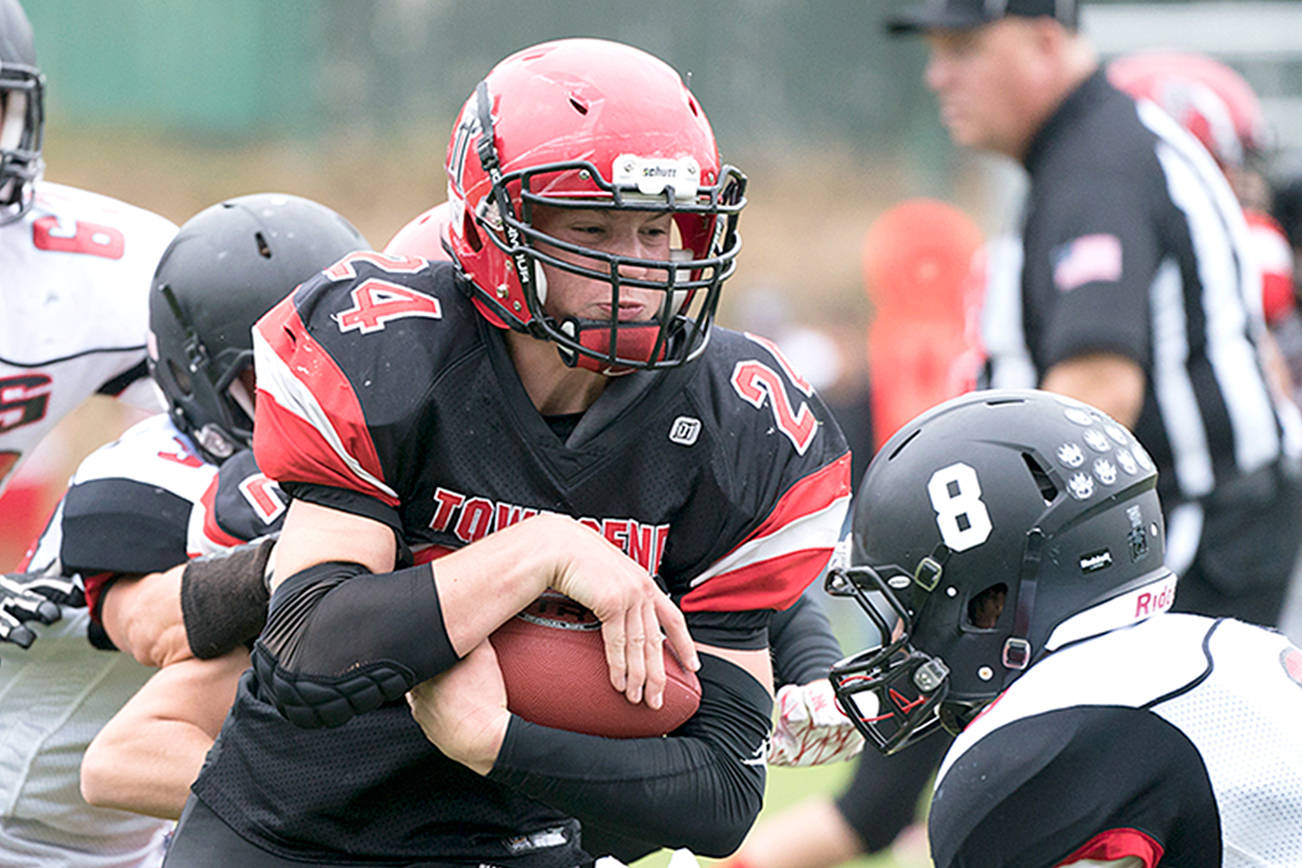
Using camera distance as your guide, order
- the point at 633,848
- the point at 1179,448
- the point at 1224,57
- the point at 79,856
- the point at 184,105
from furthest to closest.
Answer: the point at 1224,57
the point at 184,105
the point at 1179,448
the point at 79,856
the point at 633,848

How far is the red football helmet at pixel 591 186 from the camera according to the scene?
7.20ft

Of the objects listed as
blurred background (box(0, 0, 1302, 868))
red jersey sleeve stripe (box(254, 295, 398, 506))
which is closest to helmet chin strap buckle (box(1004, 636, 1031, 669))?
red jersey sleeve stripe (box(254, 295, 398, 506))

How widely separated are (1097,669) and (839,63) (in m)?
13.0

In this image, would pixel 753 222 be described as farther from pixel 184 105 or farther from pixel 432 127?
pixel 184 105

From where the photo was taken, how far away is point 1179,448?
4.16 m

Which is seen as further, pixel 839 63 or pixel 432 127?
pixel 839 63

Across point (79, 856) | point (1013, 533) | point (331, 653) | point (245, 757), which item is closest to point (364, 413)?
point (331, 653)

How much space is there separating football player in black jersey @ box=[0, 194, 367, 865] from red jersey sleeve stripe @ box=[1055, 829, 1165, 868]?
1.23 metres

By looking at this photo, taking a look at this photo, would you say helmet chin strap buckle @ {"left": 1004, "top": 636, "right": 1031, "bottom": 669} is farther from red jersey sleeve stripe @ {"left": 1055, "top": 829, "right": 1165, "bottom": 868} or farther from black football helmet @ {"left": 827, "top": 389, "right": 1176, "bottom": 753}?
red jersey sleeve stripe @ {"left": 1055, "top": 829, "right": 1165, "bottom": 868}

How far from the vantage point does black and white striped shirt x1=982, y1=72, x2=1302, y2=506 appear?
4.06 m

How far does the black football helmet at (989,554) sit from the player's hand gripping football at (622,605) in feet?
1.06

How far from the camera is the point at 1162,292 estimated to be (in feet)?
13.6

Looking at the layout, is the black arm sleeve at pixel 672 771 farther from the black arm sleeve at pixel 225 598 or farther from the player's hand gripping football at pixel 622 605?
the black arm sleeve at pixel 225 598

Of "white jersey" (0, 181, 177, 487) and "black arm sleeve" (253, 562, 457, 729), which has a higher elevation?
"black arm sleeve" (253, 562, 457, 729)
